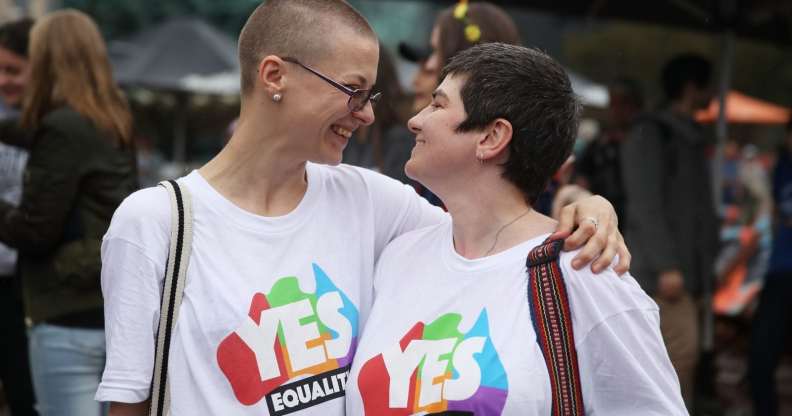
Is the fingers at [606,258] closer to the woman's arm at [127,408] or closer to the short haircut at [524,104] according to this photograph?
the short haircut at [524,104]

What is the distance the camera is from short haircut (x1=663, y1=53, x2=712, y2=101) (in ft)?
18.4

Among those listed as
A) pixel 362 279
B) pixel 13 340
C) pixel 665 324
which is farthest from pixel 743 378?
pixel 362 279

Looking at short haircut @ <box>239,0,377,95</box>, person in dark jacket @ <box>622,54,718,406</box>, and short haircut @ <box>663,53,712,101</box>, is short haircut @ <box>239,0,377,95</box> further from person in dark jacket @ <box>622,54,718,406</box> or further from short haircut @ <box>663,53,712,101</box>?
short haircut @ <box>663,53,712,101</box>

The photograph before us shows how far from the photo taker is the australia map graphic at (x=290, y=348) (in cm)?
210

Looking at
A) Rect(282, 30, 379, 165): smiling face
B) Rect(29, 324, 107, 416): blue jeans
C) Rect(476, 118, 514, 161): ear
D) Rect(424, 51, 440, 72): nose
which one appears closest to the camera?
Rect(476, 118, 514, 161): ear

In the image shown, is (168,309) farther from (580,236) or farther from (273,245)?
(580,236)

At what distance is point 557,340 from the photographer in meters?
1.96

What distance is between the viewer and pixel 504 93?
2.17 metres

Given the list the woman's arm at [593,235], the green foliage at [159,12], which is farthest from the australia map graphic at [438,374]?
the green foliage at [159,12]

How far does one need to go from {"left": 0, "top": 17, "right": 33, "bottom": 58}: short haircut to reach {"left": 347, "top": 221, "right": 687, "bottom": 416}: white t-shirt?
7.88 ft

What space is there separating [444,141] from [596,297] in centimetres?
50

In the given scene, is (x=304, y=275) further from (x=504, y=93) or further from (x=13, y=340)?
(x=13, y=340)

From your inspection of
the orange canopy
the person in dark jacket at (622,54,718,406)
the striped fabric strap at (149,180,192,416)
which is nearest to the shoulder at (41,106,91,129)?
the striped fabric strap at (149,180,192,416)

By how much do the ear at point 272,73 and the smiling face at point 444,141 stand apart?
12.0 inches
